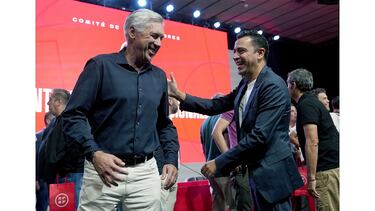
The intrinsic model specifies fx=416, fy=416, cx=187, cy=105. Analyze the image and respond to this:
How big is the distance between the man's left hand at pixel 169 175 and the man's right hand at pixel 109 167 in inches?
12.2

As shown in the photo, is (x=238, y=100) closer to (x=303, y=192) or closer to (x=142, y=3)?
(x=303, y=192)

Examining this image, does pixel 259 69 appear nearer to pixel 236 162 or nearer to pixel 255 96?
pixel 255 96

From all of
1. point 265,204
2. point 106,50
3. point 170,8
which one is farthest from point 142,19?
point 170,8

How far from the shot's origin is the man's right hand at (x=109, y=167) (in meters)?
1.53

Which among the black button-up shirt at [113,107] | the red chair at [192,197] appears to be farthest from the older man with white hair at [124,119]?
the red chair at [192,197]

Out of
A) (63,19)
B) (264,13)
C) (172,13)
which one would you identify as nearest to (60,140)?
(63,19)

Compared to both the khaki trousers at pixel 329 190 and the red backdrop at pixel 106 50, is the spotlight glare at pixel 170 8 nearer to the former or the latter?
the red backdrop at pixel 106 50

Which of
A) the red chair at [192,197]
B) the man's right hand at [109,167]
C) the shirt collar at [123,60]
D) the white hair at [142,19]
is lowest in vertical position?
the red chair at [192,197]

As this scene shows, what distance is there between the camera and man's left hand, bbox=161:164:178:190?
71.9 inches

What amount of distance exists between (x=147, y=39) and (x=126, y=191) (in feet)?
2.11

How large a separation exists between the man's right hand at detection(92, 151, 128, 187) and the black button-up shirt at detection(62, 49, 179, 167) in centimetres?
8

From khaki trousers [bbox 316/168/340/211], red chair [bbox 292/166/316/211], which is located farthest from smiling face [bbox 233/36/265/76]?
red chair [bbox 292/166/316/211]

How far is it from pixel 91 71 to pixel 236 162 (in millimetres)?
799

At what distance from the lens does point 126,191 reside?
1700mm
